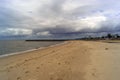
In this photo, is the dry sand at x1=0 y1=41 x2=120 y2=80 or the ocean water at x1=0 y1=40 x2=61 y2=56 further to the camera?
the ocean water at x1=0 y1=40 x2=61 y2=56

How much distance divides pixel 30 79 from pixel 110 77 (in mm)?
Answer: 3777

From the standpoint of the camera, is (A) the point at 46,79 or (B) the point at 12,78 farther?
(B) the point at 12,78

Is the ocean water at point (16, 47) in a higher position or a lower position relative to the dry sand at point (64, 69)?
lower

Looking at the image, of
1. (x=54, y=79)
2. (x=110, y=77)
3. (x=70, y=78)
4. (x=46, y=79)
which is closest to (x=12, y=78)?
(x=46, y=79)

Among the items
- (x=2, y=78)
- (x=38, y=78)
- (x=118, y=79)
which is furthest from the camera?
(x=2, y=78)

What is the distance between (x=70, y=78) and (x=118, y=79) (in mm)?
2147

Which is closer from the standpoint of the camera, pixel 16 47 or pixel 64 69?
pixel 64 69

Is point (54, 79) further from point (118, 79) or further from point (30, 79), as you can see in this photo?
point (118, 79)

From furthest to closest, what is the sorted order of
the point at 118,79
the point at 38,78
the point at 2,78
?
the point at 2,78 < the point at 38,78 < the point at 118,79

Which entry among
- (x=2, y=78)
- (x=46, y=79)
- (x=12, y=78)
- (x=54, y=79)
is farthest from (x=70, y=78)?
(x=2, y=78)

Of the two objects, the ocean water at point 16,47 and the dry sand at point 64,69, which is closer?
the dry sand at point 64,69

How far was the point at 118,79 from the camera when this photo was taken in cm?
552

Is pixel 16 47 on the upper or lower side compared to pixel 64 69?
lower

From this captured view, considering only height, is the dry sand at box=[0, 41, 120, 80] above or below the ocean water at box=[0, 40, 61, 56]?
above
